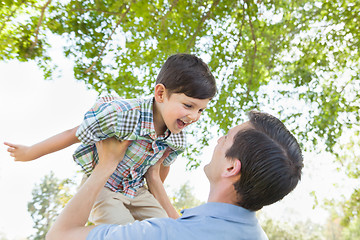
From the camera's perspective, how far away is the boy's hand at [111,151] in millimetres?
1858

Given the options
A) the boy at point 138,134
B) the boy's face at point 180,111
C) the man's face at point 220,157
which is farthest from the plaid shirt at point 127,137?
the man's face at point 220,157

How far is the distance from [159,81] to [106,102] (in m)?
0.44

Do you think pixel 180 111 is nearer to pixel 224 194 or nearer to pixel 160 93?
pixel 160 93

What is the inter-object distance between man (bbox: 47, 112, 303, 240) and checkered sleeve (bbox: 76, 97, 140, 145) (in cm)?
44

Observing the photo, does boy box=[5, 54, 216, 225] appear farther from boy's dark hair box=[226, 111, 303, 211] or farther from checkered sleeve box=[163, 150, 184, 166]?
A: boy's dark hair box=[226, 111, 303, 211]

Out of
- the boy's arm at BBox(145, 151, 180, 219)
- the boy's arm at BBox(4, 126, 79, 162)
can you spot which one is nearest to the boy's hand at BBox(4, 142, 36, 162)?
Result: the boy's arm at BBox(4, 126, 79, 162)

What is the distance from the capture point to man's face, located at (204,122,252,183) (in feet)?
5.23

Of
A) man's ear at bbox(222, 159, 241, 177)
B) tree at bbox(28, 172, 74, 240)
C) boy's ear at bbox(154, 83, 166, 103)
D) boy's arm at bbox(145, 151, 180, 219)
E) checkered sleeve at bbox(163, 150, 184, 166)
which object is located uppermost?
boy's ear at bbox(154, 83, 166, 103)

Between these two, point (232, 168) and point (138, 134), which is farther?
point (138, 134)

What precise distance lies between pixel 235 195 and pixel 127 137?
793 mm

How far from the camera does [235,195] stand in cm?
152

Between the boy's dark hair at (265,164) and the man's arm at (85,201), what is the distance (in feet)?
2.28

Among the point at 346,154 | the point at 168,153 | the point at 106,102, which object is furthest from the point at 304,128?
the point at 106,102

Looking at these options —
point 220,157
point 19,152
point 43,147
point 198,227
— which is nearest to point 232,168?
point 220,157
